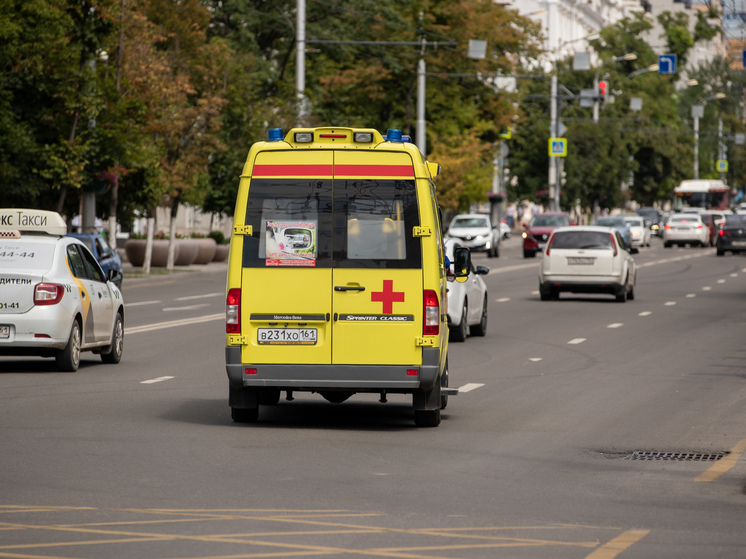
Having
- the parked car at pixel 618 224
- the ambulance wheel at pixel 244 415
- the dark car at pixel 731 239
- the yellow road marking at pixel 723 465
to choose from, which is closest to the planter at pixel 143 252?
the parked car at pixel 618 224

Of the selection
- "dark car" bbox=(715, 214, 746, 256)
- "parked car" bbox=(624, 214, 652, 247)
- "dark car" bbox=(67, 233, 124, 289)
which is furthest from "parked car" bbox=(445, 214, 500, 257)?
"dark car" bbox=(67, 233, 124, 289)

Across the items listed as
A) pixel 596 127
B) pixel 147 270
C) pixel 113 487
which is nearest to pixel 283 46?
pixel 147 270

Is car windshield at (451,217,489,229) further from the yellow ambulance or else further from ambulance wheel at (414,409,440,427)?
the yellow ambulance

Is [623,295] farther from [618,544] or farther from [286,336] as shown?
[618,544]

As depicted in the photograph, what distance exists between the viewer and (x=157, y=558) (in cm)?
684

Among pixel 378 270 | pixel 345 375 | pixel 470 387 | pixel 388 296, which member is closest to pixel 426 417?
pixel 345 375

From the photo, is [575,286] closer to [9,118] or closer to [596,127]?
[9,118]

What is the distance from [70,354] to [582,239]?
660 inches

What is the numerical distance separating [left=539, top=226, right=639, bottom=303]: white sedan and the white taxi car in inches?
590

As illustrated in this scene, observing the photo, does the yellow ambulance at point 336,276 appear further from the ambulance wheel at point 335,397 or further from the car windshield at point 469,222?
the car windshield at point 469,222

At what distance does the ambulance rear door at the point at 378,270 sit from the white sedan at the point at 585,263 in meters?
19.3

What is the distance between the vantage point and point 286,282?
37.6 ft

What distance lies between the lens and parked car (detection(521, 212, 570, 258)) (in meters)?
56.8

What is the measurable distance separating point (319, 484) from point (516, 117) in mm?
60576
